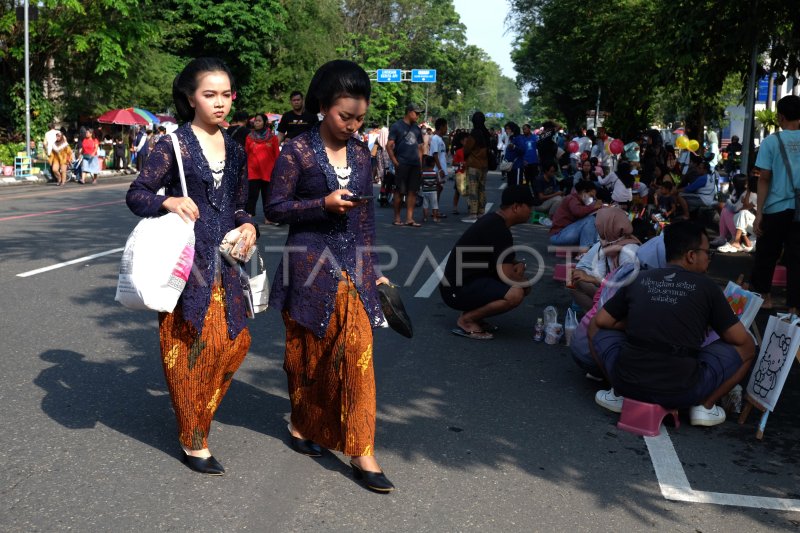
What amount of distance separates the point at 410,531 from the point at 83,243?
29.6 ft

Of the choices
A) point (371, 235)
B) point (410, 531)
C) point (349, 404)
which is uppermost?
point (371, 235)

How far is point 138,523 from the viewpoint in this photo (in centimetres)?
364

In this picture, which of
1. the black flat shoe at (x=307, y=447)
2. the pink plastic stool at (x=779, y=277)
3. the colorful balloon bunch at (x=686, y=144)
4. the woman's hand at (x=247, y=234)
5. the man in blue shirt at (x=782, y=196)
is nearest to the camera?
the woman's hand at (x=247, y=234)

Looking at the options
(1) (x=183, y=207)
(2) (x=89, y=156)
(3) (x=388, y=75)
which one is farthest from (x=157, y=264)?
(3) (x=388, y=75)

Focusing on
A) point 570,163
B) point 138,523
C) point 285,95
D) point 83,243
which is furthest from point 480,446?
point 285,95

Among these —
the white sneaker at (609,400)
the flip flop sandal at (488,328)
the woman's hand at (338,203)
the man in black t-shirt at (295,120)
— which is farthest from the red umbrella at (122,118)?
the woman's hand at (338,203)

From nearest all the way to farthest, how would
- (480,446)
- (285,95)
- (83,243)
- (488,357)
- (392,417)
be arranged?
(480,446) → (392,417) → (488,357) → (83,243) → (285,95)

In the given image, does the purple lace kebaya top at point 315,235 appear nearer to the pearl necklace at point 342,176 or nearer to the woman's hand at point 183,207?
the pearl necklace at point 342,176

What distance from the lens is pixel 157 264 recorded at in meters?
3.81

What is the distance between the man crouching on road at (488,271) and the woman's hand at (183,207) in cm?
352

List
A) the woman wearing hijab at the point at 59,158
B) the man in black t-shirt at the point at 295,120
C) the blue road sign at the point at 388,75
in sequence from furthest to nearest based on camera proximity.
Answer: the blue road sign at the point at 388,75
the woman wearing hijab at the point at 59,158
the man in black t-shirt at the point at 295,120

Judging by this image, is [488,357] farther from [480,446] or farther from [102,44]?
[102,44]

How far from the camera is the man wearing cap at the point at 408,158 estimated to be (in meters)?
14.3

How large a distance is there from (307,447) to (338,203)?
4.38 feet
